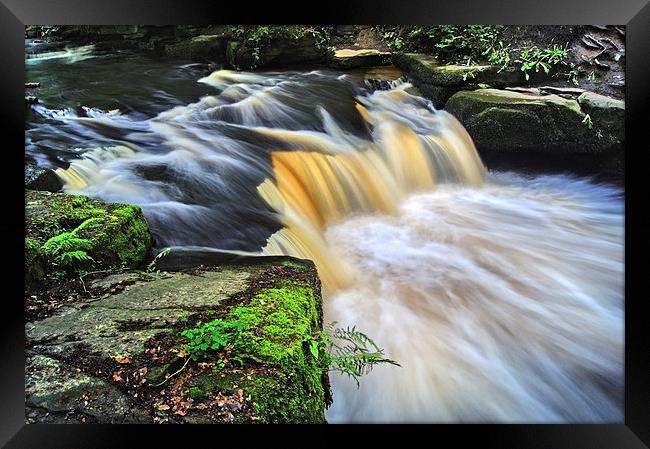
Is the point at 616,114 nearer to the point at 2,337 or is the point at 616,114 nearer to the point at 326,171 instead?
the point at 326,171

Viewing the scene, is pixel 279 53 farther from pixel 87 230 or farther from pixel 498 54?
pixel 87 230

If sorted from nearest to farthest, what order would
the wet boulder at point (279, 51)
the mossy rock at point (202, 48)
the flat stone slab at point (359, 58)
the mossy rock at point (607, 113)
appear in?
the mossy rock at point (607, 113), the mossy rock at point (202, 48), the wet boulder at point (279, 51), the flat stone slab at point (359, 58)

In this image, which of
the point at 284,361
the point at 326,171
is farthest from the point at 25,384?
the point at 326,171

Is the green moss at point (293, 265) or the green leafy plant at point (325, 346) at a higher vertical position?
the green moss at point (293, 265)

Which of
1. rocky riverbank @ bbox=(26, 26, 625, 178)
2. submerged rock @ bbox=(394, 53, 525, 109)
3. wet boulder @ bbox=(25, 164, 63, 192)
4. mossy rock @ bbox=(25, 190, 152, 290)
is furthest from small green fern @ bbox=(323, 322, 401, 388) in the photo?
submerged rock @ bbox=(394, 53, 525, 109)

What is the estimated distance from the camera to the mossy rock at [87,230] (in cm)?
242

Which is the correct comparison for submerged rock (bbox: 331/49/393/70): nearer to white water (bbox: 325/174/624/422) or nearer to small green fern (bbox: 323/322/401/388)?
white water (bbox: 325/174/624/422)

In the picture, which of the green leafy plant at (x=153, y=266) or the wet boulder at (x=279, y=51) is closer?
the green leafy plant at (x=153, y=266)

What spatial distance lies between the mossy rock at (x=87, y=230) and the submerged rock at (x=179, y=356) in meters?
0.16

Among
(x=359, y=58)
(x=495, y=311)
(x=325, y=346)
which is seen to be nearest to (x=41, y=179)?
Answer: (x=325, y=346)

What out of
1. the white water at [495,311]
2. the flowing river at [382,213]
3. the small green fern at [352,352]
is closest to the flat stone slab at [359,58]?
the flowing river at [382,213]

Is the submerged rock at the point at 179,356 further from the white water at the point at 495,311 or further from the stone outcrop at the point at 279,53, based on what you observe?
the stone outcrop at the point at 279,53

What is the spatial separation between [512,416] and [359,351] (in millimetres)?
849

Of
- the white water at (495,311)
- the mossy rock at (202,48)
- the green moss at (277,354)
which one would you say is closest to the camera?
the green moss at (277,354)
